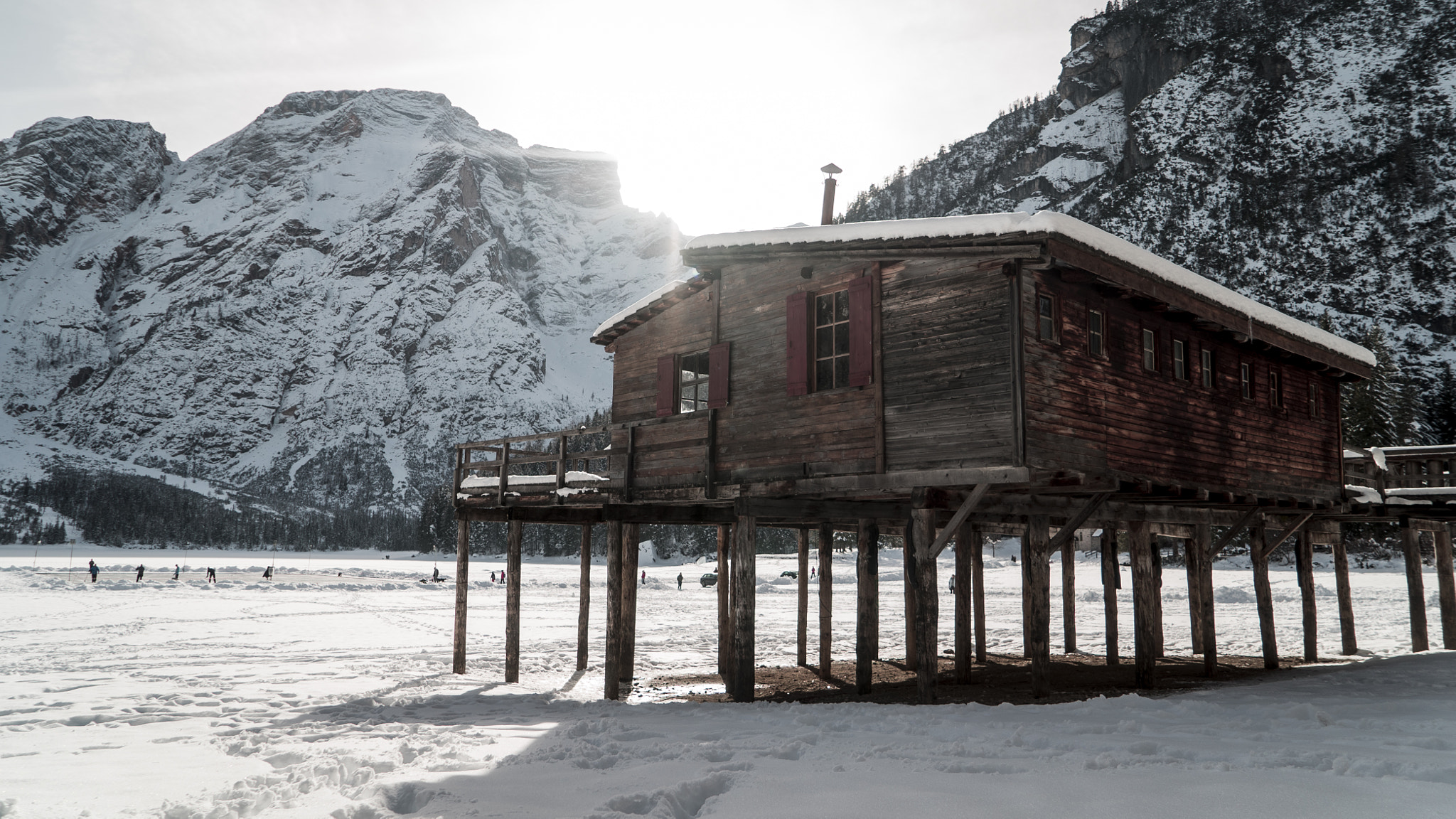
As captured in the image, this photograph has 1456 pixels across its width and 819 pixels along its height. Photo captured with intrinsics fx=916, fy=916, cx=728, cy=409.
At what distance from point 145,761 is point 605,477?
8.89m

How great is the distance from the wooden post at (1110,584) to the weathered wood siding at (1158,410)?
3.36m

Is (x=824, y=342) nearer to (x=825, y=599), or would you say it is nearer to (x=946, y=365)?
(x=946, y=365)

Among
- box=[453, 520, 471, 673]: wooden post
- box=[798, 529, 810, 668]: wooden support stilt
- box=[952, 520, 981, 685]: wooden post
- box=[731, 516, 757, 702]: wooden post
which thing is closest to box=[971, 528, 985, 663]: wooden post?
box=[952, 520, 981, 685]: wooden post

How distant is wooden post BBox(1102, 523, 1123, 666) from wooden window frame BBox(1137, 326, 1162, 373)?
540 cm

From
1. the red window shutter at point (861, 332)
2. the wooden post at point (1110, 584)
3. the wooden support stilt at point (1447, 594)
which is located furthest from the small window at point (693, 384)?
the wooden support stilt at point (1447, 594)

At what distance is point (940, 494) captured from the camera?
12.5 meters

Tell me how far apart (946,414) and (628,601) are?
695 centimetres

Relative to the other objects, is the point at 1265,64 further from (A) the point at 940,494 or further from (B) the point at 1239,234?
(A) the point at 940,494

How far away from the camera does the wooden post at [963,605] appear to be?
1677 centimetres

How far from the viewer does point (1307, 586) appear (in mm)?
19281

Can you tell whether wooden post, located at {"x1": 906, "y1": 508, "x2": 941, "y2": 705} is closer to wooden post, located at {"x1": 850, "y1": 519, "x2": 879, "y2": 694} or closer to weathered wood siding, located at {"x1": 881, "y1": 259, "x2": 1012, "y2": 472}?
weathered wood siding, located at {"x1": 881, "y1": 259, "x2": 1012, "y2": 472}

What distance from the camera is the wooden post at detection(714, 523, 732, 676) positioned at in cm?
1842

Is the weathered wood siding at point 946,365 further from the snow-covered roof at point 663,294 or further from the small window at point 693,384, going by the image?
the small window at point 693,384

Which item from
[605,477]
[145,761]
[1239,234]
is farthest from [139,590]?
[1239,234]
